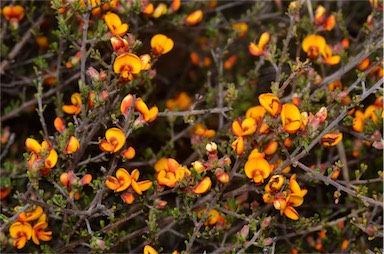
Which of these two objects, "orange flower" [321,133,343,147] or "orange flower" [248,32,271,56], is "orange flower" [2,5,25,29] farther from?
"orange flower" [321,133,343,147]

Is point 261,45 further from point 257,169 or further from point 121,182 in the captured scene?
point 121,182

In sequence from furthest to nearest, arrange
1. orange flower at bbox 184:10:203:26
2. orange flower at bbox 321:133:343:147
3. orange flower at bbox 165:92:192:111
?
orange flower at bbox 165:92:192:111
orange flower at bbox 184:10:203:26
orange flower at bbox 321:133:343:147

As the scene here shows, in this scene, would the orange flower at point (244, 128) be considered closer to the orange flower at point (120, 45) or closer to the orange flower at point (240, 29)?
the orange flower at point (120, 45)

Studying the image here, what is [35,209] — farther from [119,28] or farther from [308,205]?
[308,205]

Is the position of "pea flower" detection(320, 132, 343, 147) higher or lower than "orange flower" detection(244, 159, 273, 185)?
higher

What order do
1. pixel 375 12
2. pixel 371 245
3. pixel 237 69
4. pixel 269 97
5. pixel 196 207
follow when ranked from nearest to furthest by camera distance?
pixel 269 97 < pixel 196 207 < pixel 375 12 < pixel 371 245 < pixel 237 69

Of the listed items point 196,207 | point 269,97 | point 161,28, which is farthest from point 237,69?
point 269,97

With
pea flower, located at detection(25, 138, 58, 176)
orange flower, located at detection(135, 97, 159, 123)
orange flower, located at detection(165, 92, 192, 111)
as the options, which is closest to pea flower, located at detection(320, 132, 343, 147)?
orange flower, located at detection(135, 97, 159, 123)
